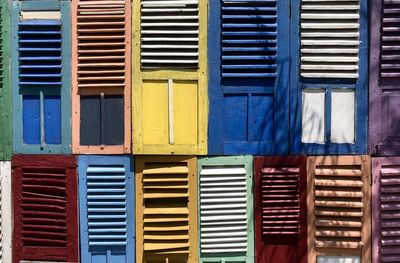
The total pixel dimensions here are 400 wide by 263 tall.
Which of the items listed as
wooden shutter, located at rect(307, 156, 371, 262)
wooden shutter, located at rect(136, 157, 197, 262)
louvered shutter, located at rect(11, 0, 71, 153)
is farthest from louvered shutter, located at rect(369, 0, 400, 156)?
louvered shutter, located at rect(11, 0, 71, 153)

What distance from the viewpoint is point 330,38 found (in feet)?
13.2

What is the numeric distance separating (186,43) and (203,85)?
36 cm

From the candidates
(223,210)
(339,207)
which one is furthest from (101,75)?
(339,207)

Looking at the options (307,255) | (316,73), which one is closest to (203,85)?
(316,73)

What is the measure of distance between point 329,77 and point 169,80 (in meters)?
1.29

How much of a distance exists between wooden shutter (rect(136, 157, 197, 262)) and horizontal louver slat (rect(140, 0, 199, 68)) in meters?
0.80

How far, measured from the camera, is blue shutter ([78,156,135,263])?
4.08m

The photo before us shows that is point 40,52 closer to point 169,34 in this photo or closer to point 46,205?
point 169,34

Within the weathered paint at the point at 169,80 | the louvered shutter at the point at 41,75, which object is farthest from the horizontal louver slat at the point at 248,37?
the louvered shutter at the point at 41,75

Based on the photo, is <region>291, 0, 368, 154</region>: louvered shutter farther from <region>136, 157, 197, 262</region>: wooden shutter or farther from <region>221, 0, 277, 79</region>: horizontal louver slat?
<region>136, 157, 197, 262</region>: wooden shutter

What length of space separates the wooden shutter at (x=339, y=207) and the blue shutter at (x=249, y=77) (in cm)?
Result: 42

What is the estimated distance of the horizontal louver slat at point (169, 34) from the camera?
13.1 feet

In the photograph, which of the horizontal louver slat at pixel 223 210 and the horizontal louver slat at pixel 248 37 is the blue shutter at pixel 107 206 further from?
the horizontal louver slat at pixel 248 37

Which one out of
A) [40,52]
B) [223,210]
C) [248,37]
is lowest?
[223,210]
